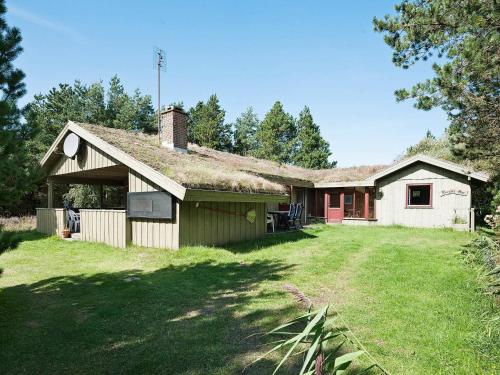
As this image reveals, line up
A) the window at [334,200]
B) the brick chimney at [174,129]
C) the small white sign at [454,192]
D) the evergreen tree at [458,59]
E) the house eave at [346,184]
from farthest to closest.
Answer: the window at [334,200] < the house eave at [346,184] < the small white sign at [454,192] < the brick chimney at [174,129] < the evergreen tree at [458,59]

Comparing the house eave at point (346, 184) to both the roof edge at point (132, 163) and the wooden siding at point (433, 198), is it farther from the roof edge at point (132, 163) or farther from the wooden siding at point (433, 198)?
the roof edge at point (132, 163)

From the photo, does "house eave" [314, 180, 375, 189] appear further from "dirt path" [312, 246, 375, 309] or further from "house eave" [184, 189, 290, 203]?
"dirt path" [312, 246, 375, 309]

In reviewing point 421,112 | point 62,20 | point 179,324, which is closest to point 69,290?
point 179,324

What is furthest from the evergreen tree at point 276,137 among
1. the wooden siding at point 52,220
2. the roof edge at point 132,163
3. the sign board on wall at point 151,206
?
the sign board on wall at point 151,206

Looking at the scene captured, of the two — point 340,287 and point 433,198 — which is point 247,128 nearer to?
point 433,198

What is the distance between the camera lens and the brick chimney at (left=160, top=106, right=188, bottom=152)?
12750 millimetres

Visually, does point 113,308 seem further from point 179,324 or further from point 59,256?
point 59,256

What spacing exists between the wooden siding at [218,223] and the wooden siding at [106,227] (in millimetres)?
2147

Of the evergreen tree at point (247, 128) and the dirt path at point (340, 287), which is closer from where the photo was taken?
the dirt path at point (340, 287)

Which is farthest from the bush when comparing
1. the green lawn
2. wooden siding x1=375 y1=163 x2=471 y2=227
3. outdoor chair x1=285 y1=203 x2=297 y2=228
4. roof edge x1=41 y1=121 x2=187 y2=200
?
wooden siding x1=375 y1=163 x2=471 y2=227

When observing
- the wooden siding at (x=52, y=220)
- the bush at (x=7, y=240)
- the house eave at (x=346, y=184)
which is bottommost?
the wooden siding at (x=52, y=220)

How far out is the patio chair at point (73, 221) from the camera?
12375 millimetres

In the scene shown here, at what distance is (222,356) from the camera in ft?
11.5

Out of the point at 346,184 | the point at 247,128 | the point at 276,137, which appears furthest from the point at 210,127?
the point at 346,184
